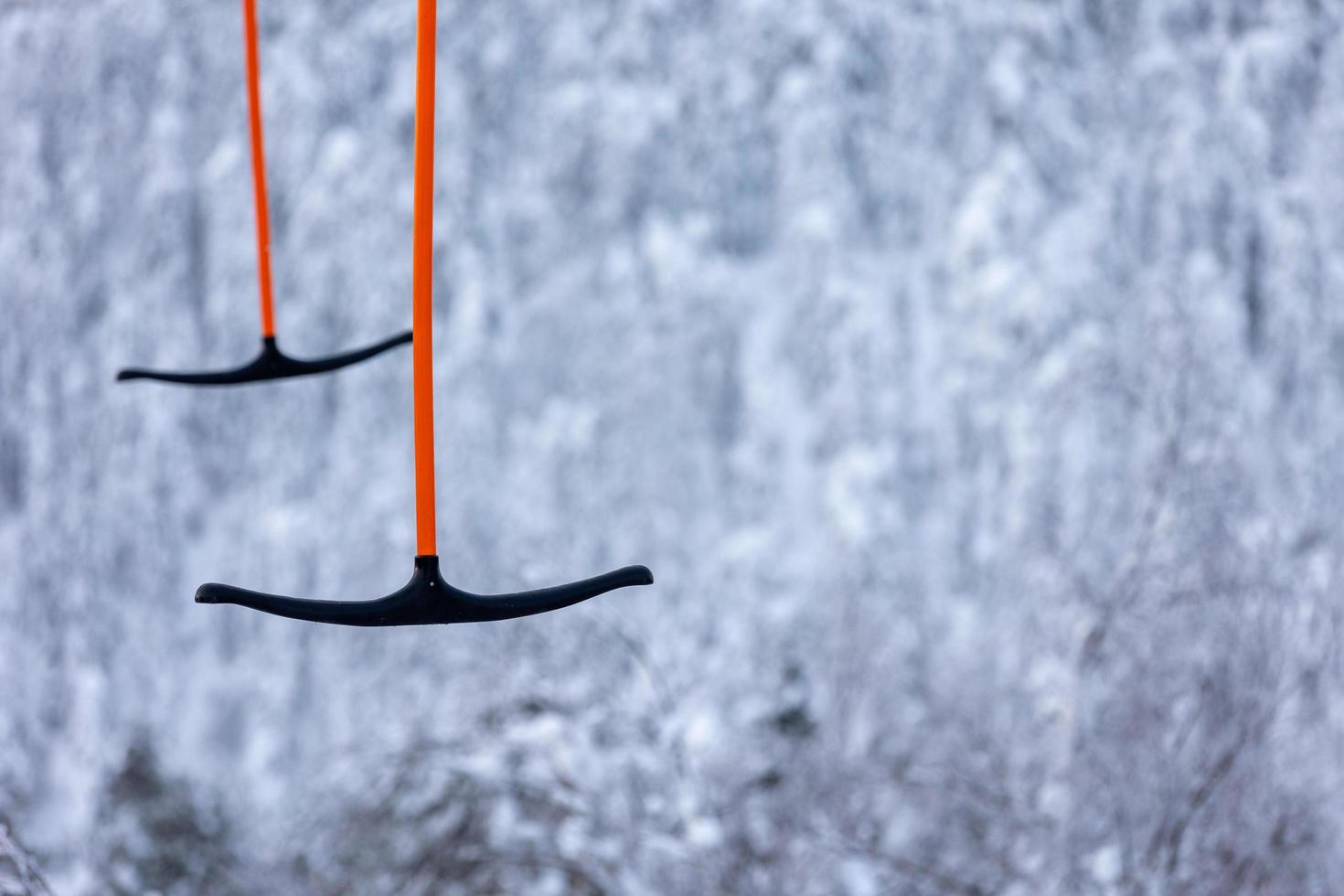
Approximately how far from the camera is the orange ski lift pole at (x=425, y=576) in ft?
1.59

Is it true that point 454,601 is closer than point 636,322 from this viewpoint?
Yes

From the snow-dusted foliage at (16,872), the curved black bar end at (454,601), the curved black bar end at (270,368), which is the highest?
the curved black bar end at (270,368)

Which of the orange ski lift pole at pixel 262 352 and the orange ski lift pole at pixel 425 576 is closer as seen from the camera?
the orange ski lift pole at pixel 425 576

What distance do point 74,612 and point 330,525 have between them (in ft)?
1.80

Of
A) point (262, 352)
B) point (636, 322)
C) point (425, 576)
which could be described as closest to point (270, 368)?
point (262, 352)

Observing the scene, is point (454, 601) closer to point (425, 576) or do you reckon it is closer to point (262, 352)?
point (425, 576)

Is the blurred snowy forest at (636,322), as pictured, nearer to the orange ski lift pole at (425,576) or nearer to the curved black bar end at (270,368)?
the curved black bar end at (270,368)

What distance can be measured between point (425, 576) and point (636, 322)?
174cm

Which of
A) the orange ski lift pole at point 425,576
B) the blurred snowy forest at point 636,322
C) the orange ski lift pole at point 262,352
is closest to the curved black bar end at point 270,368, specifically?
the orange ski lift pole at point 262,352

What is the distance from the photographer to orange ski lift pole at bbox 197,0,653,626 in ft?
1.59

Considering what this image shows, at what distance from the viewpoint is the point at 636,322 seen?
7.28 ft

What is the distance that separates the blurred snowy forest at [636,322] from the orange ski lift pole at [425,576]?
59.0 inches

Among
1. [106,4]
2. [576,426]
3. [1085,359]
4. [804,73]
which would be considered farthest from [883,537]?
[106,4]

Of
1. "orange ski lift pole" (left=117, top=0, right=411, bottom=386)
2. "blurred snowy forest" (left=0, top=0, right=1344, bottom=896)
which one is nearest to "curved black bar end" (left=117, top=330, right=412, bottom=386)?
"orange ski lift pole" (left=117, top=0, right=411, bottom=386)
